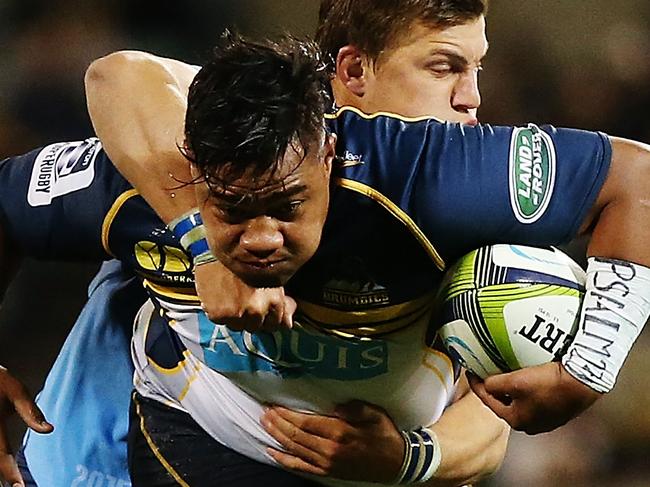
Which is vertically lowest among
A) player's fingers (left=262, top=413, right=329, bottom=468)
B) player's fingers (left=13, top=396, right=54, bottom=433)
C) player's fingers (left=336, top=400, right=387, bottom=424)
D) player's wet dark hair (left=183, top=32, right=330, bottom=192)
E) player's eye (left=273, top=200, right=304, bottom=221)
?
player's fingers (left=13, top=396, right=54, bottom=433)

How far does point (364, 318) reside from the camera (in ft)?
3.89

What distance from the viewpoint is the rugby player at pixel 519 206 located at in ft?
3.29

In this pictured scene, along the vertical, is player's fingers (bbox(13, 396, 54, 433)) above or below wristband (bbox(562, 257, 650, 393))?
below

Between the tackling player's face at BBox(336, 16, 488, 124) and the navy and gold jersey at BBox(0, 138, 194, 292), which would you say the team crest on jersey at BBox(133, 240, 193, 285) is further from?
the tackling player's face at BBox(336, 16, 488, 124)

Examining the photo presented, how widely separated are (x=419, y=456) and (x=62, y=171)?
469 mm

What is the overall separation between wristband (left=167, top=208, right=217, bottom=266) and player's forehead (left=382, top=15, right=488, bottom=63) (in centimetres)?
39

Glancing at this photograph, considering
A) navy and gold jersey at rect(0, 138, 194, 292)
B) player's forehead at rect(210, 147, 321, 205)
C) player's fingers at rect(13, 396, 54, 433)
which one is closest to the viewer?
player's forehead at rect(210, 147, 321, 205)

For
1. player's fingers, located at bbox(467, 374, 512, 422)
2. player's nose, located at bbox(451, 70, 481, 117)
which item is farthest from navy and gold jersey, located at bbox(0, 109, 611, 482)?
player's nose, located at bbox(451, 70, 481, 117)

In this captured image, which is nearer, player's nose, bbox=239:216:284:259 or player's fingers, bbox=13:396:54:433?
player's nose, bbox=239:216:284:259

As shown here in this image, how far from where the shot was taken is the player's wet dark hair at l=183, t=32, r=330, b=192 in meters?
0.98

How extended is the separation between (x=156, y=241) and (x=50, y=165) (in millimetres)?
161

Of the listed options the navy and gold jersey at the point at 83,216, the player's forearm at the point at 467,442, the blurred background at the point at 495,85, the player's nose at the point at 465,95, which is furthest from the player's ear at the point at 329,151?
the blurred background at the point at 495,85

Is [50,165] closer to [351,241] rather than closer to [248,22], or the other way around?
[351,241]

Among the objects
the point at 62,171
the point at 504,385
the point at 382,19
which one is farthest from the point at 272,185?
the point at 382,19
